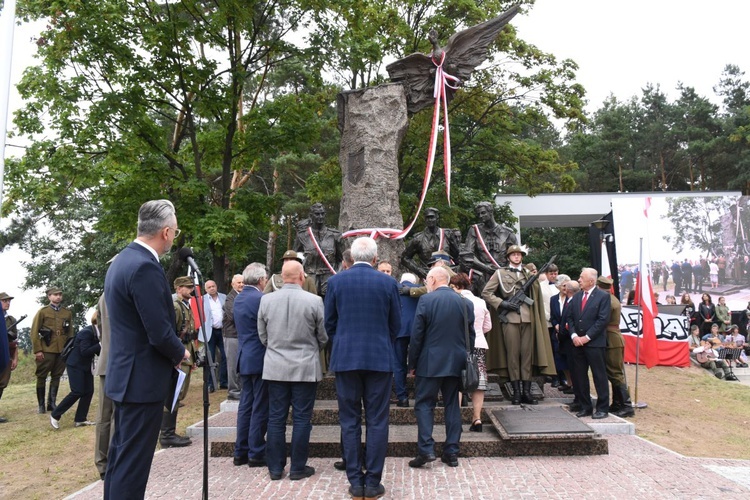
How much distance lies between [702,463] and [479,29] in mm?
7080

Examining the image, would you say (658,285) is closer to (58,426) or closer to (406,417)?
(406,417)

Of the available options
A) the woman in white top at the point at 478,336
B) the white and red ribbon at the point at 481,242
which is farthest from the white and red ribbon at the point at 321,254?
the woman in white top at the point at 478,336

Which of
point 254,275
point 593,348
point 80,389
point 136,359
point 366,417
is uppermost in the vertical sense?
point 254,275

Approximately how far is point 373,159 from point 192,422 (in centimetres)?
466

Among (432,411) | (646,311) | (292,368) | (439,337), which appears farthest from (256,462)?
(646,311)

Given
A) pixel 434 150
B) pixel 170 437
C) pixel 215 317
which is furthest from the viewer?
pixel 215 317

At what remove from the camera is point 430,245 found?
8.64m

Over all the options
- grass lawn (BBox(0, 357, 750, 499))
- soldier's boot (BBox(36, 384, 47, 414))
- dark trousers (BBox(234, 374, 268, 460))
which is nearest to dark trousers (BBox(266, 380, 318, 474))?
dark trousers (BBox(234, 374, 268, 460))

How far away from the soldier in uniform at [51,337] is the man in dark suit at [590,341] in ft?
26.0

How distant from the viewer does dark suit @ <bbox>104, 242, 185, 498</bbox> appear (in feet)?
10.5

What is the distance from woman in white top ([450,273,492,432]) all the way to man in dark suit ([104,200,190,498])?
339 cm

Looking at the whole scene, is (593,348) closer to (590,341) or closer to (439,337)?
(590,341)

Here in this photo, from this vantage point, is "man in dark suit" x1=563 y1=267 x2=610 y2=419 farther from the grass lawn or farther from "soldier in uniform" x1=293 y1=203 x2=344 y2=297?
"soldier in uniform" x1=293 y1=203 x2=344 y2=297

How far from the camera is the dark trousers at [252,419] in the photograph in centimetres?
546
